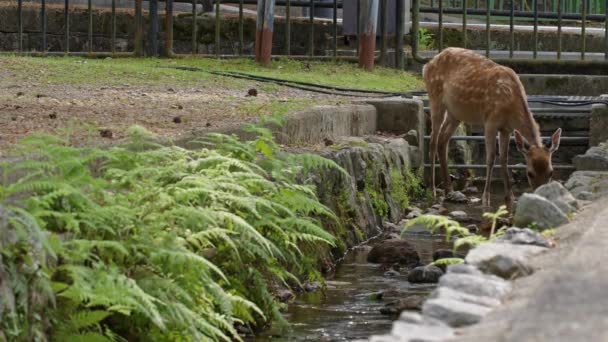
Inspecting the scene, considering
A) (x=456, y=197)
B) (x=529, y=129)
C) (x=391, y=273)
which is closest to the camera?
(x=391, y=273)

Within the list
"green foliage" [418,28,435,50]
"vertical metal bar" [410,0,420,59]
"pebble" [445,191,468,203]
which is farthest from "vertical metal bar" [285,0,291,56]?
"pebble" [445,191,468,203]

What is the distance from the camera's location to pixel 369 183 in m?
11.5

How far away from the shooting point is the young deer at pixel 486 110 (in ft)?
37.7

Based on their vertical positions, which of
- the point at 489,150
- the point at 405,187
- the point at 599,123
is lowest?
the point at 405,187

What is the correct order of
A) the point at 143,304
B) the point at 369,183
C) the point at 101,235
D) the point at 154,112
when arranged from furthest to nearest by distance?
the point at 369,183, the point at 154,112, the point at 101,235, the point at 143,304

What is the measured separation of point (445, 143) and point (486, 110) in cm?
123

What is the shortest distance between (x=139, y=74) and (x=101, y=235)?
724 centimetres

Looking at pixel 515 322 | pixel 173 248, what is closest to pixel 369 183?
pixel 173 248

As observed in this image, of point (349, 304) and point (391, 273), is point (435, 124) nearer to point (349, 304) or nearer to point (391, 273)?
point (391, 273)

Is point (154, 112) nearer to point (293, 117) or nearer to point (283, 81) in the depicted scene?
point (293, 117)

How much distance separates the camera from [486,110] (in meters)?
12.4

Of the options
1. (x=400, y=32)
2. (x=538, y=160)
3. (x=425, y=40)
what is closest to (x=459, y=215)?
(x=538, y=160)

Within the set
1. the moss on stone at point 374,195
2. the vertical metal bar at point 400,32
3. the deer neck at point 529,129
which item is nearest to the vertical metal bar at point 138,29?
the vertical metal bar at point 400,32

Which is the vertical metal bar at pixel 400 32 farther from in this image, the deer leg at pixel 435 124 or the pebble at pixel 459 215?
the pebble at pixel 459 215
